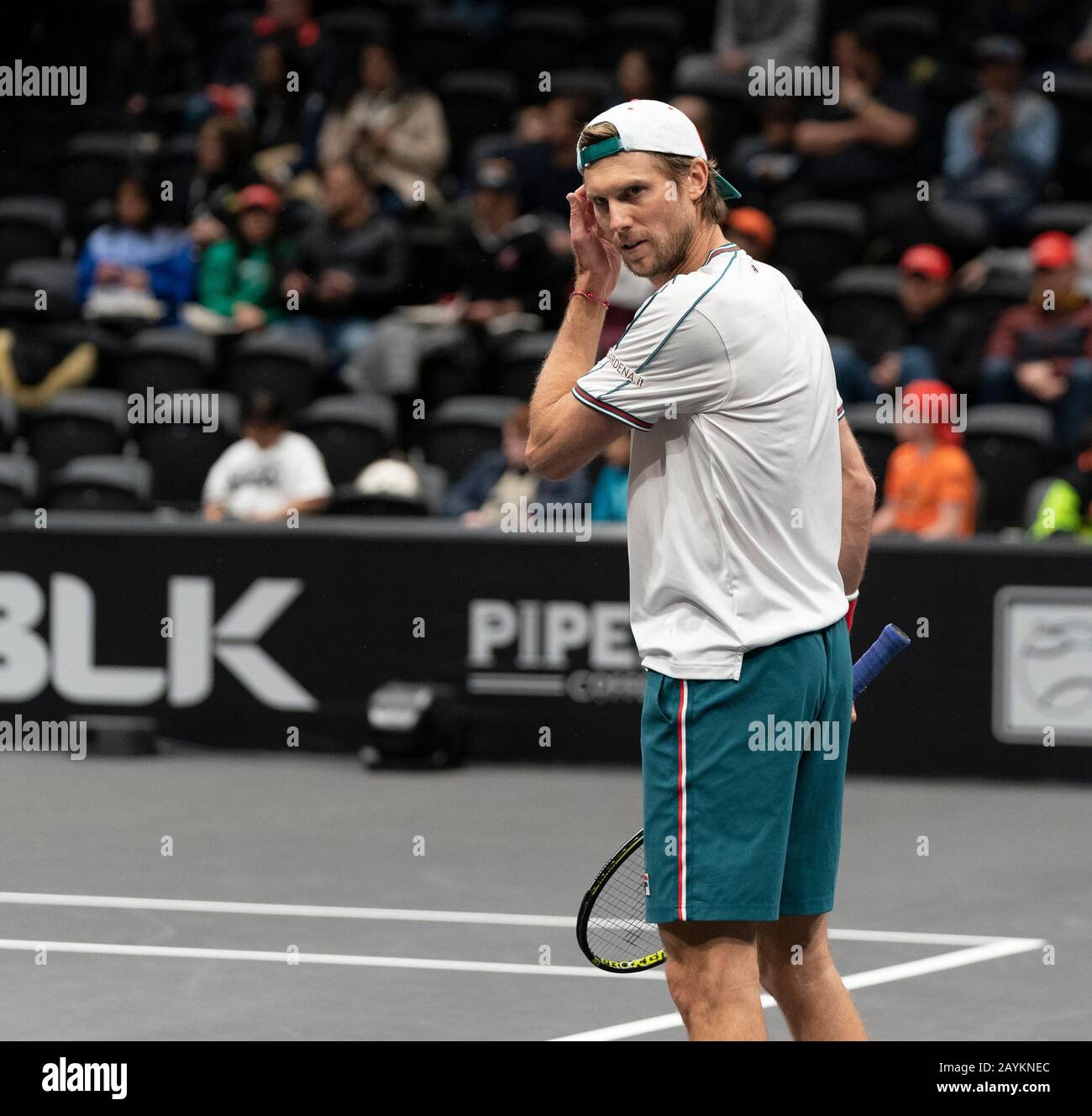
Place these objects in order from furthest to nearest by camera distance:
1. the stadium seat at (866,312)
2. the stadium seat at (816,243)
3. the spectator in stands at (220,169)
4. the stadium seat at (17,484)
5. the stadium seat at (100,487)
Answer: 1. the spectator in stands at (220,169)
2. the stadium seat at (816,243)
3. the stadium seat at (866,312)
4. the stadium seat at (17,484)
5. the stadium seat at (100,487)

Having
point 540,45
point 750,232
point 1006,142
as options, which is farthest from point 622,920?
point 540,45

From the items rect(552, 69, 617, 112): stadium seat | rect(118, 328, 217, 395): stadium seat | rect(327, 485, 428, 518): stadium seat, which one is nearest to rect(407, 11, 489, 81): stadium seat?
rect(552, 69, 617, 112): stadium seat

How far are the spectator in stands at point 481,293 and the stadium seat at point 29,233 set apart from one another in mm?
3633

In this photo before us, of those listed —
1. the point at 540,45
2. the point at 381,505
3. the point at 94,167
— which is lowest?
the point at 381,505

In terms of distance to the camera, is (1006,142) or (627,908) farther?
(1006,142)

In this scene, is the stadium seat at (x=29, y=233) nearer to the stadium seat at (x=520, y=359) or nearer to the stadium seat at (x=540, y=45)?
the stadium seat at (x=540, y=45)

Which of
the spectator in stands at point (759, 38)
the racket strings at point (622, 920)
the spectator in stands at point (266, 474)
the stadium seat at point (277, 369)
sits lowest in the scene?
the racket strings at point (622, 920)

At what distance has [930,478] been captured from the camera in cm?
1156

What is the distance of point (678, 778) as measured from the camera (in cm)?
433

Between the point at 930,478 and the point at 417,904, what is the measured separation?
14.4 ft

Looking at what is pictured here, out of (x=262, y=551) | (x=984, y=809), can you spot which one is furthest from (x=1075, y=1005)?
(x=262, y=551)

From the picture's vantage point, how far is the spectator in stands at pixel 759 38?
15602 mm
